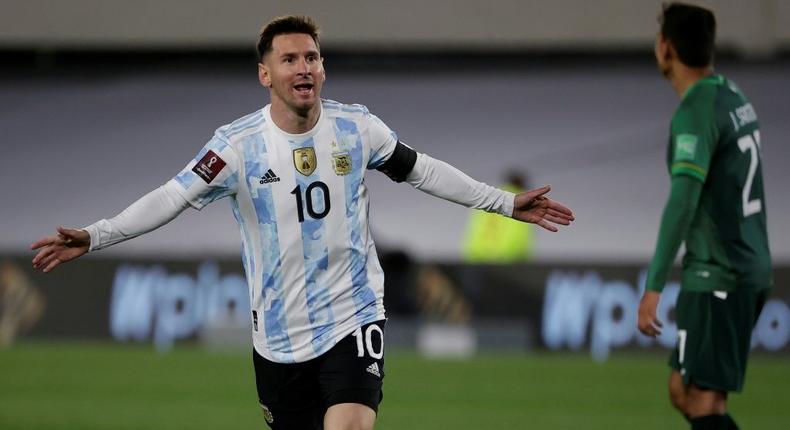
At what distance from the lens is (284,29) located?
19.6 ft

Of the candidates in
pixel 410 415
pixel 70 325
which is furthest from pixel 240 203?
pixel 70 325

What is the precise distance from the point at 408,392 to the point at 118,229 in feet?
21.4

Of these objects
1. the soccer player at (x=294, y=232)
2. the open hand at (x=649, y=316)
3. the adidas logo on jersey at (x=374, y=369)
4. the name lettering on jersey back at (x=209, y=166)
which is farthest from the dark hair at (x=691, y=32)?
the name lettering on jersey back at (x=209, y=166)

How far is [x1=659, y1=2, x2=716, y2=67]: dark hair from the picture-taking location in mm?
5625

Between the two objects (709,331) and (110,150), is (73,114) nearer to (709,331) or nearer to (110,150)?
(110,150)

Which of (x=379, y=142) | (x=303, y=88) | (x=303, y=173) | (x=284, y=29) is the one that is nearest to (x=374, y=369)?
(x=303, y=173)

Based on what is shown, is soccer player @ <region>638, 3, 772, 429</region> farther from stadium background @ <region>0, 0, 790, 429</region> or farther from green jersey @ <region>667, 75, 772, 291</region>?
stadium background @ <region>0, 0, 790, 429</region>

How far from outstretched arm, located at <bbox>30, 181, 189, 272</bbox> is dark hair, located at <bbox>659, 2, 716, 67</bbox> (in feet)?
6.83

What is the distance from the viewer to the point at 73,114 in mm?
24266

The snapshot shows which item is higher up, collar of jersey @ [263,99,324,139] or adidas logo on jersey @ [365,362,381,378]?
collar of jersey @ [263,99,324,139]

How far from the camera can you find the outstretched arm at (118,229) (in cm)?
578

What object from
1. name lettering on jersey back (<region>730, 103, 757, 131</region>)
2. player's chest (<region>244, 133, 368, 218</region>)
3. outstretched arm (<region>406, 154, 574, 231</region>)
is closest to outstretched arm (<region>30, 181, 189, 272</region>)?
player's chest (<region>244, 133, 368, 218</region>)

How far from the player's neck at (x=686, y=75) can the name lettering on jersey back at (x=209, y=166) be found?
1858 millimetres

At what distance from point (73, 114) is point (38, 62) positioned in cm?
104
